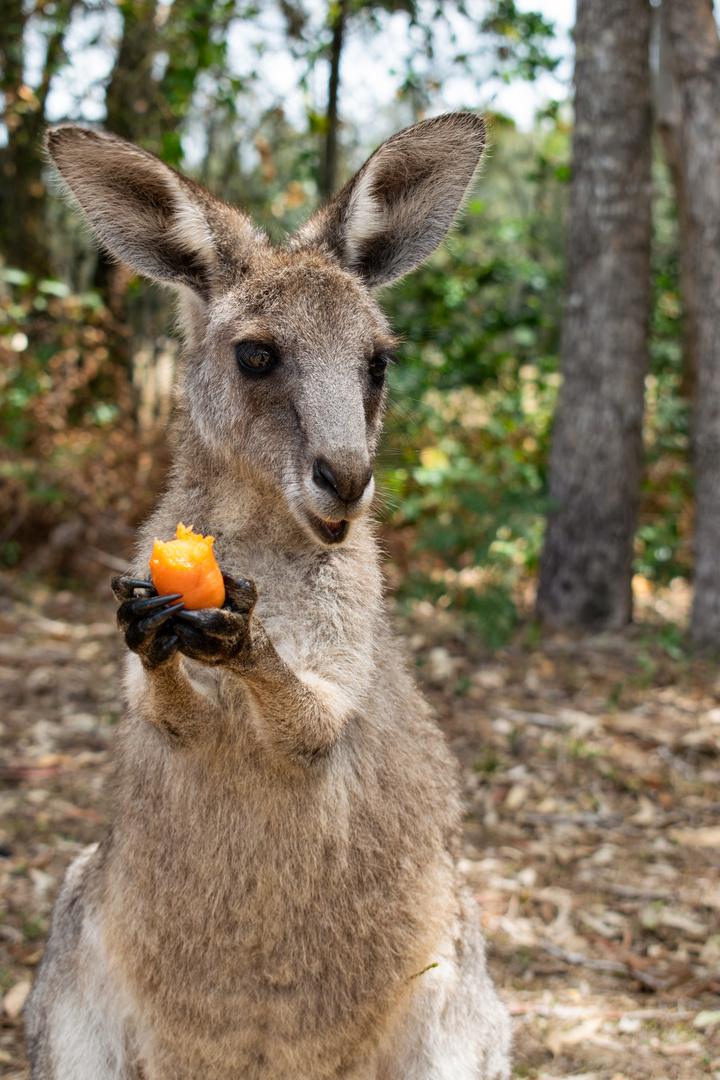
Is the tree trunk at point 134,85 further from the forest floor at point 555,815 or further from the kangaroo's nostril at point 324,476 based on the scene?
the kangaroo's nostril at point 324,476

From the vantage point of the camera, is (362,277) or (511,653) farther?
(511,653)

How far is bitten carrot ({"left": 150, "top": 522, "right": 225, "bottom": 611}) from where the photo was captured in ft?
7.40

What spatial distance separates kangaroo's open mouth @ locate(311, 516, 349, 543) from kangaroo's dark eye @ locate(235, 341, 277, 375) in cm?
51

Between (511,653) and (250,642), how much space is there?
5119 mm

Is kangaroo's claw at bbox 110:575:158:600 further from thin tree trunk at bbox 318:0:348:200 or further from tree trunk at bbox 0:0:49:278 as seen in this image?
tree trunk at bbox 0:0:49:278

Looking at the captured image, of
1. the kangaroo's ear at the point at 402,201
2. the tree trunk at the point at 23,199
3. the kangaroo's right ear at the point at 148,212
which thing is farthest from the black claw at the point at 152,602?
the tree trunk at the point at 23,199

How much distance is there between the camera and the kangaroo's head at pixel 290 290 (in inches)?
106

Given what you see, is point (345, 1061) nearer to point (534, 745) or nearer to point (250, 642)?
point (250, 642)

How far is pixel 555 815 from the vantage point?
17.1 feet

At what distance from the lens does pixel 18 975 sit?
3.88 metres

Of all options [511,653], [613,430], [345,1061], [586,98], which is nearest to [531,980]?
[345,1061]

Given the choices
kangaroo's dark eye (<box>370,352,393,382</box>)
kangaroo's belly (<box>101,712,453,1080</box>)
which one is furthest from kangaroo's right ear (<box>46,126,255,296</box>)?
kangaroo's belly (<box>101,712,453,1080</box>)

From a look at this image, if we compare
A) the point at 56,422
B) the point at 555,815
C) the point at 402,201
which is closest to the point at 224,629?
the point at 402,201

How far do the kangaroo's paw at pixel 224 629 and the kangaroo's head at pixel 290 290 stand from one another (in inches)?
15.8
